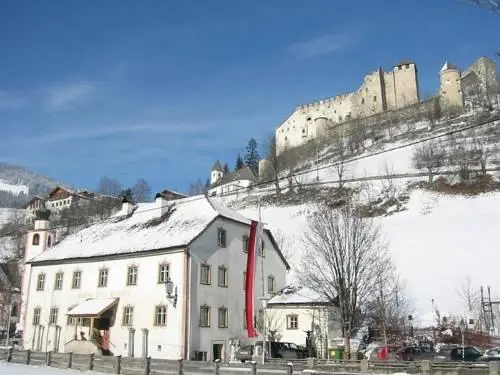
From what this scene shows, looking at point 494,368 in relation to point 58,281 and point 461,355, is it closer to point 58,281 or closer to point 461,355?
point 461,355

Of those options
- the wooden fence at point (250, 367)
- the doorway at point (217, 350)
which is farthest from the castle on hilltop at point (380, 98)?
the wooden fence at point (250, 367)

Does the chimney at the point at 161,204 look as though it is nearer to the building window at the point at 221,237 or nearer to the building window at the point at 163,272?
the building window at the point at 221,237

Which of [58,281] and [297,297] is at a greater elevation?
[58,281]

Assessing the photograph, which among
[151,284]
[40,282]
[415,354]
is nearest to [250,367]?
[415,354]

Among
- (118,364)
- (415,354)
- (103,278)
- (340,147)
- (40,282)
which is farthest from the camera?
(340,147)

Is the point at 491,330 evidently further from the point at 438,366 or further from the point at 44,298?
the point at 44,298

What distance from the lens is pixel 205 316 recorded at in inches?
1347

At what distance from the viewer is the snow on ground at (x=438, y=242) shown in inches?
1932

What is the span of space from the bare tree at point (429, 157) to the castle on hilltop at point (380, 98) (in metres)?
30.5

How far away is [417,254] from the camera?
58.3 meters

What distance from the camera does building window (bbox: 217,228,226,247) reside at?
121 feet

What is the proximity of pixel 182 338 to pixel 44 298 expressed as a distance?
14.9 meters

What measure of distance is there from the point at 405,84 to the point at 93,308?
11611 centimetres

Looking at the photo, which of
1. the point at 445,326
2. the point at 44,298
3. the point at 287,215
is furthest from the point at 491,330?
the point at 287,215
